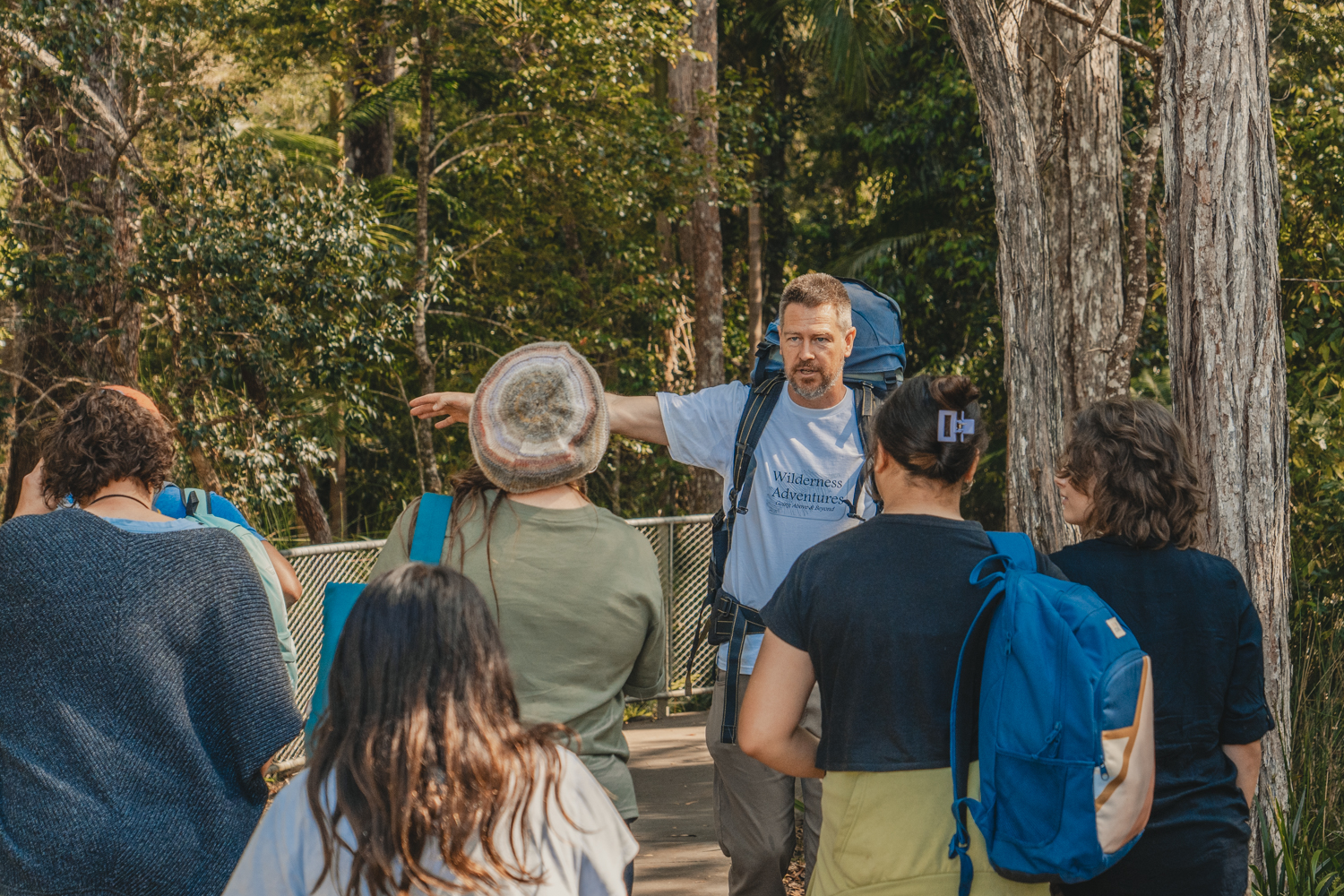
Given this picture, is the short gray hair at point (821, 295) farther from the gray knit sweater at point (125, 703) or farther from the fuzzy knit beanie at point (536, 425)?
the gray knit sweater at point (125, 703)

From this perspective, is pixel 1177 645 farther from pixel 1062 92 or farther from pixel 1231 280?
pixel 1062 92

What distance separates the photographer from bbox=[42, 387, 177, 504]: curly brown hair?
2.46 m

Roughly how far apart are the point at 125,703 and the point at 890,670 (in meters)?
1.49

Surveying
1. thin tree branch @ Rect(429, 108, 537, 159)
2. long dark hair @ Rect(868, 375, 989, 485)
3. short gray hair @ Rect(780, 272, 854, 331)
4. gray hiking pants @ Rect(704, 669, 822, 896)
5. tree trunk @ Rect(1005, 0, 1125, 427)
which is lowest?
gray hiking pants @ Rect(704, 669, 822, 896)

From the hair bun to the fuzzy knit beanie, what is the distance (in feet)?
2.33

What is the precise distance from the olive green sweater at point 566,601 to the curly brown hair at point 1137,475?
1.02 metres

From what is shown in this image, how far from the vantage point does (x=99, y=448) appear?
247cm

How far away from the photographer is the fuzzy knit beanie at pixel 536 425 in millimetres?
2346

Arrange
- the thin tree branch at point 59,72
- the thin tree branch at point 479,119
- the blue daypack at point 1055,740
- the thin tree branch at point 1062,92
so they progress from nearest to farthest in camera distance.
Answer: the blue daypack at point 1055,740 < the thin tree branch at point 1062,92 < the thin tree branch at point 59,72 < the thin tree branch at point 479,119

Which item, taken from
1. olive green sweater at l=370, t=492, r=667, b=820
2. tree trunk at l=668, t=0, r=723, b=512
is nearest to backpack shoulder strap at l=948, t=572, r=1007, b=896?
olive green sweater at l=370, t=492, r=667, b=820

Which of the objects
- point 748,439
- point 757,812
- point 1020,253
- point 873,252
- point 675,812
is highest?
point 873,252

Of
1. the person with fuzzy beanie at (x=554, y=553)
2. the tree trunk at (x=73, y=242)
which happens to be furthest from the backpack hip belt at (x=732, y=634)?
the tree trunk at (x=73, y=242)

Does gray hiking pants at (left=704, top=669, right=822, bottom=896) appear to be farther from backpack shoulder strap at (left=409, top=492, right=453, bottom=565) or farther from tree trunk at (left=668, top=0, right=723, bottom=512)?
tree trunk at (left=668, top=0, right=723, bottom=512)

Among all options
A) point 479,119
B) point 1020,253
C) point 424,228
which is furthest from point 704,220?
point 1020,253
